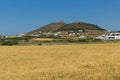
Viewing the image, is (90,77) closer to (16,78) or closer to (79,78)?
(79,78)

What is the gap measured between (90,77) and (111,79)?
114cm

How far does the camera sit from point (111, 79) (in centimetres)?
1410

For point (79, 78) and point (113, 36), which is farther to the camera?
point (113, 36)

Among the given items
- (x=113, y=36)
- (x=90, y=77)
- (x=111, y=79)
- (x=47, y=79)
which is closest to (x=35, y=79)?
(x=47, y=79)

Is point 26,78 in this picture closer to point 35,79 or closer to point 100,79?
point 35,79

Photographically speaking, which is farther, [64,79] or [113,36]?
[113,36]

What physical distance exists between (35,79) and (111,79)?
133 inches

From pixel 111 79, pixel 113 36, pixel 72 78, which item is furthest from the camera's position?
pixel 113 36

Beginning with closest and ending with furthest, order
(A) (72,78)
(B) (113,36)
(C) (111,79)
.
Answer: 1. (C) (111,79)
2. (A) (72,78)
3. (B) (113,36)

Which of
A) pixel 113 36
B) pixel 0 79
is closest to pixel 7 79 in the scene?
pixel 0 79

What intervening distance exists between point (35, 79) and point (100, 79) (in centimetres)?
292

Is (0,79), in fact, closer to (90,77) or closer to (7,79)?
(7,79)

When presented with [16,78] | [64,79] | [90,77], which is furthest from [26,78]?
[90,77]

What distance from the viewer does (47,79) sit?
1465cm
